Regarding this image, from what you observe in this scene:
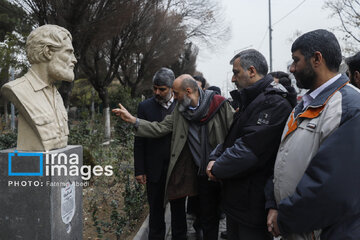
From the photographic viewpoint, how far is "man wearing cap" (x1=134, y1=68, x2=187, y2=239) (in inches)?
130

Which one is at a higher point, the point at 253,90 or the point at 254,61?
the point at 254,61

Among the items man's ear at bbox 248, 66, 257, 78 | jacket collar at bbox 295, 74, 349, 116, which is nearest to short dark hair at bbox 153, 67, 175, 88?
man's ear at bbox 248, 66, 257, 78

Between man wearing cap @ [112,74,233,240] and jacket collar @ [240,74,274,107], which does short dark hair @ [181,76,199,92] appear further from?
jacket collar @ [240,74,274,107]

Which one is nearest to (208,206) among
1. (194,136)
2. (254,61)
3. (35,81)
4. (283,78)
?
(194,136)

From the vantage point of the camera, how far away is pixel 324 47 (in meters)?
1.70

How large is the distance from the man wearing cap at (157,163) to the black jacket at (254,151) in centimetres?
115

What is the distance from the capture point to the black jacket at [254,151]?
2.08 meters

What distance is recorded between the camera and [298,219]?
1.58 meters

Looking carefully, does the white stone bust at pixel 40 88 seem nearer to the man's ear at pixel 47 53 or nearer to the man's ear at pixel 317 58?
the man's ear at pixel 47 53

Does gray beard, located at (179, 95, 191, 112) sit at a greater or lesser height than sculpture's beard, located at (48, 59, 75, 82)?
lesser

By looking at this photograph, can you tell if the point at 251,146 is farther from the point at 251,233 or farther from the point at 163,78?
the point at 163,78

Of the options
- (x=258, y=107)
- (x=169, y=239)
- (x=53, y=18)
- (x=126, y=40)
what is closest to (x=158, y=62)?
(x=126, y=40)

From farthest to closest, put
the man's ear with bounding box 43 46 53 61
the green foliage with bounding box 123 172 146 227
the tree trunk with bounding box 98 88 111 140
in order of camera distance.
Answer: the tree trunk with bounding box 98 88 111 140 → the green foliage with bounding box 123 172 146 227 → the man's ear with bounding box 43 46 53 61

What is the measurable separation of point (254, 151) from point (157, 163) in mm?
1477
